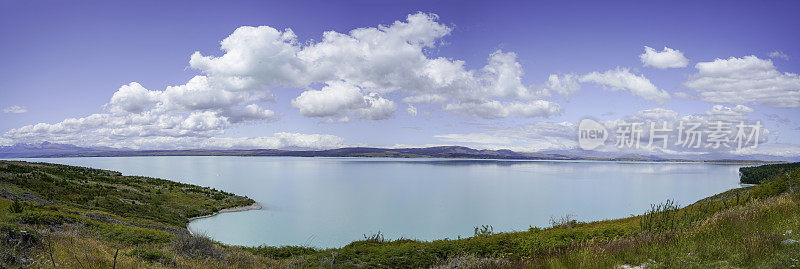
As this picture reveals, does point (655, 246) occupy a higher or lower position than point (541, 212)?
higher

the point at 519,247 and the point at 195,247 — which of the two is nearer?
the point at 195,247

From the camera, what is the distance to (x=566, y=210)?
67.2 meters

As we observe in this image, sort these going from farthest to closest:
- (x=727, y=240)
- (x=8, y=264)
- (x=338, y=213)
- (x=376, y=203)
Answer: (x=376, y=203)
(x=338, y=213)
(x=8, y=264)
(x=727, y=240)

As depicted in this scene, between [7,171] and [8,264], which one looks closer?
[8,264]

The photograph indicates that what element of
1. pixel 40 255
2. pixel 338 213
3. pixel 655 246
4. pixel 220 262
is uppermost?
pixel 655 246

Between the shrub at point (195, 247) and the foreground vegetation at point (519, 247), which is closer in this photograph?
the foreground vegetation at point (519, 247)

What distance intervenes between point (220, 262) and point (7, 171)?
225 feet

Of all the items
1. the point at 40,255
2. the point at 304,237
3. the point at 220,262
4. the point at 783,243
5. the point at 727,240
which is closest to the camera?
the point at 783,243

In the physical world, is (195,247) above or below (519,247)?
above

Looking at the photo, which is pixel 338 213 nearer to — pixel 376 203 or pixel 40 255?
pixel 376 203

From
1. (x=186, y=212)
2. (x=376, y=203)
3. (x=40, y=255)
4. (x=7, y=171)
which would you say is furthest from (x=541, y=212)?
(x=7, y=171)

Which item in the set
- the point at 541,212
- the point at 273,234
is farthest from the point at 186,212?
the point at 541,212

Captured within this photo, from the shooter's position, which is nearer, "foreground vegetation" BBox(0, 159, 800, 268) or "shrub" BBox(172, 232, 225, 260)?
"foreground vegetation" BBox(0, 159, 800, 268)

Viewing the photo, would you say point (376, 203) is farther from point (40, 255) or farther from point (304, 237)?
point (40, 255)
